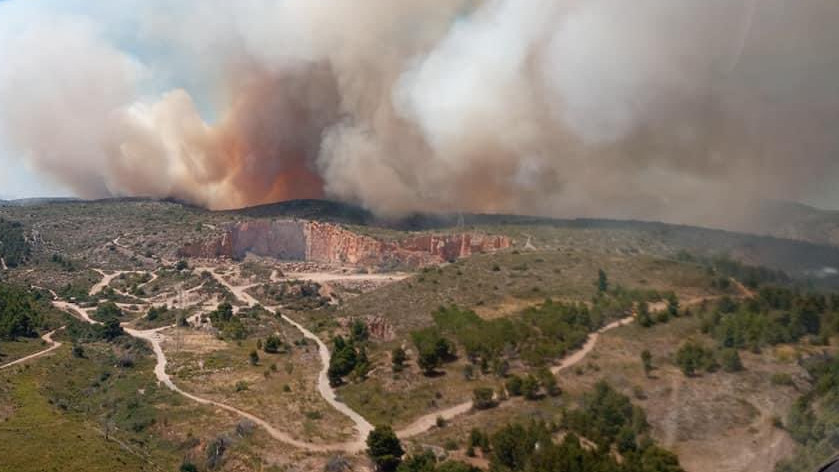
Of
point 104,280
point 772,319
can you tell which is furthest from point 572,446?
point 104,280

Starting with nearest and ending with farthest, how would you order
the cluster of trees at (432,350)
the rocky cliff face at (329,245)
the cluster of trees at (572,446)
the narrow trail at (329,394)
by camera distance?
the cluster of trees at (572,446) < the narrow trail at (329,394) < the cluster of trees at (432,350) < the rocky cliff face at (329,245)

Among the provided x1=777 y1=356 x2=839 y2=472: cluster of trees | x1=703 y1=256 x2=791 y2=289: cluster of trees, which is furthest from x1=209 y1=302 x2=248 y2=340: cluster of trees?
x1=777 y1=356 x2=839 y2=472: cluster of trees

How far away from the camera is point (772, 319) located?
17578 mm

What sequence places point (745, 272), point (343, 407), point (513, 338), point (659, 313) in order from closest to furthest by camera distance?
point (745, 272), point (659, 313), point (343, 407), point (513, 338)

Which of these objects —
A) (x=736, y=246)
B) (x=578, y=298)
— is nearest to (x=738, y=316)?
(x=736, y=246)

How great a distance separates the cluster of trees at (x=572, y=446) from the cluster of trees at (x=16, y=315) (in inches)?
976

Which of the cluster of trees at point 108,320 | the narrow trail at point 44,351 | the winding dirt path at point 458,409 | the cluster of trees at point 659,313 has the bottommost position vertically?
the narrow trail at point 44,351

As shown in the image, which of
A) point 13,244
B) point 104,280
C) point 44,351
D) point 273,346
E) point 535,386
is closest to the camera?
point 535,386

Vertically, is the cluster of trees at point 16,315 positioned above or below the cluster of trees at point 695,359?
below

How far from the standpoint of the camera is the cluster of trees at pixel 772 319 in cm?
1495

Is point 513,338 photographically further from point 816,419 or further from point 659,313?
point 816,419

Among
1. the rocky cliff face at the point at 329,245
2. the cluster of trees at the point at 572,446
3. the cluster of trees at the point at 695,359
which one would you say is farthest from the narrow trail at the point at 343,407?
the rocky cliff face at the point at 329,245

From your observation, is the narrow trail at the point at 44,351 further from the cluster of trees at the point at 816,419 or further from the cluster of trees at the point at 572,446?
the cluster of trees at the point at 816,419

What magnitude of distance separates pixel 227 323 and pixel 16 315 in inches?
431
